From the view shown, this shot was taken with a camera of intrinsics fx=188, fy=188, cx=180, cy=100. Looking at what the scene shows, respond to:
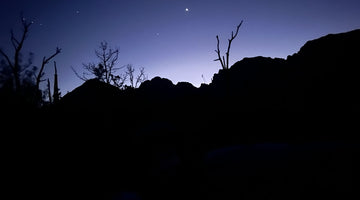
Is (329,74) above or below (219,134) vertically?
above

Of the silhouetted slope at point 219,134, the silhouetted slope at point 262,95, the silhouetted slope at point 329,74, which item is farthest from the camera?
the silhouetted slope at point 262,95

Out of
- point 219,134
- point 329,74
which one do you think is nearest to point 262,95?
point 329,74

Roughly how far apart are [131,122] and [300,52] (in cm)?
1070

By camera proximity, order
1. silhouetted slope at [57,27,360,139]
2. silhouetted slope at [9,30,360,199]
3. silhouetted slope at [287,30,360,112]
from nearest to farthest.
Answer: silhouetted slope at [9,30,360,199], silhouetted slope at [287,30,360,112], silhouetted slope at [57,27,360,139]

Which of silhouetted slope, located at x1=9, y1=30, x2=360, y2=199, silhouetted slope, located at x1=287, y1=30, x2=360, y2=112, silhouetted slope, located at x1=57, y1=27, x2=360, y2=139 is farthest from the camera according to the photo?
silhouetted slope, located at x1=57, y1=27, x2=360, y2=139

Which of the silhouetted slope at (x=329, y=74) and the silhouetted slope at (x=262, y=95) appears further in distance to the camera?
the silhouetted slope at (x=262, y=95)

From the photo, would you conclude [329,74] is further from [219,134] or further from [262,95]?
[219,134]

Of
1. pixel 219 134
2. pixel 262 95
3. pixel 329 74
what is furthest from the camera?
pixel 262 95

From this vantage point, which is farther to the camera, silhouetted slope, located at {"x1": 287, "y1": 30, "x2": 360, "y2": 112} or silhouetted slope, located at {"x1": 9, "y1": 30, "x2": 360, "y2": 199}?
silhouetted slope, located at {"x1": 287, "y1": 30, "x2": 360, "y2": 112}

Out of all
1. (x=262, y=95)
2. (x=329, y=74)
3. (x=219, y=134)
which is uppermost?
(x=329, y=74)

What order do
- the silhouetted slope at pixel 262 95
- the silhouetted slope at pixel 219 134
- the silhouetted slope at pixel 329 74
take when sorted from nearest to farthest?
the silhouetted slope at pixel 219 134
the silhouetted slope at pixel 329 74
the silhouetted slope at pixel 262 95

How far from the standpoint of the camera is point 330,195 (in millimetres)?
3314

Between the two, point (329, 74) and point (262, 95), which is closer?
point (329, 74)

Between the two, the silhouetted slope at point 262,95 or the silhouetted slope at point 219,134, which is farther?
the silhouetted slope at point 262,95
